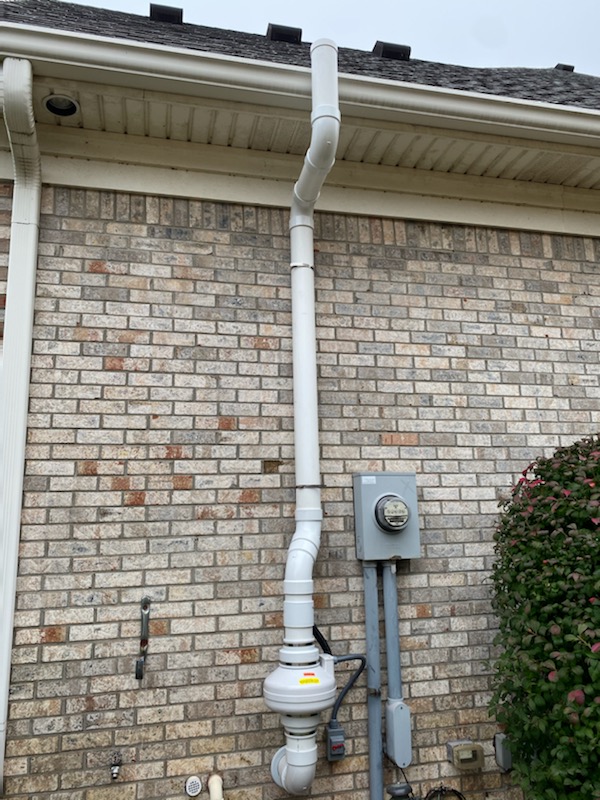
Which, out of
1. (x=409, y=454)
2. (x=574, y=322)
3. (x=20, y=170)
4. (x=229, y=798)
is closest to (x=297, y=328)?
(x=409, y=454)

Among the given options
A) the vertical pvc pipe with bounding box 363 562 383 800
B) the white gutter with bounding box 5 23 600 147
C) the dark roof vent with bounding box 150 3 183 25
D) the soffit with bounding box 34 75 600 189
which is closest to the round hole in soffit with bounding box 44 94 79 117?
the soffit with bounding box 34 75 600 189

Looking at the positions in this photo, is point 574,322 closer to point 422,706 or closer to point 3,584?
point 422,706

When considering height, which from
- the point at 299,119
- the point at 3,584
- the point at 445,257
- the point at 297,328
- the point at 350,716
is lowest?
the point at 350,716

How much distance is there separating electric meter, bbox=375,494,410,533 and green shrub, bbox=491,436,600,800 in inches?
18.0

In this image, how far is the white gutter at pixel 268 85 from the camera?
8.48ft

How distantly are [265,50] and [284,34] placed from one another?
3.11 feet

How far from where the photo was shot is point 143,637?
2.68 metres

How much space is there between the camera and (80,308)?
9.50 ft

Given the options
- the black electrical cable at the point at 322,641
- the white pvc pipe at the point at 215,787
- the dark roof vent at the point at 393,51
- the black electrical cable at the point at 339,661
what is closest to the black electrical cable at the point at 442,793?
the black electrical cable at the point at 339,661

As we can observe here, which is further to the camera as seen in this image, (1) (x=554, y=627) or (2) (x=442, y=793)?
(2) (x=442, y=793)

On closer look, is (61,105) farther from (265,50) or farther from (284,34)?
(284,34)

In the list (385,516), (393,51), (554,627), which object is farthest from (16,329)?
(393,51)

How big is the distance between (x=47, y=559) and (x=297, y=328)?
1.47 metres

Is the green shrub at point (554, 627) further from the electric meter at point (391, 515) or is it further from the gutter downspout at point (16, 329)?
the gutter downspout at point (16, 329)
